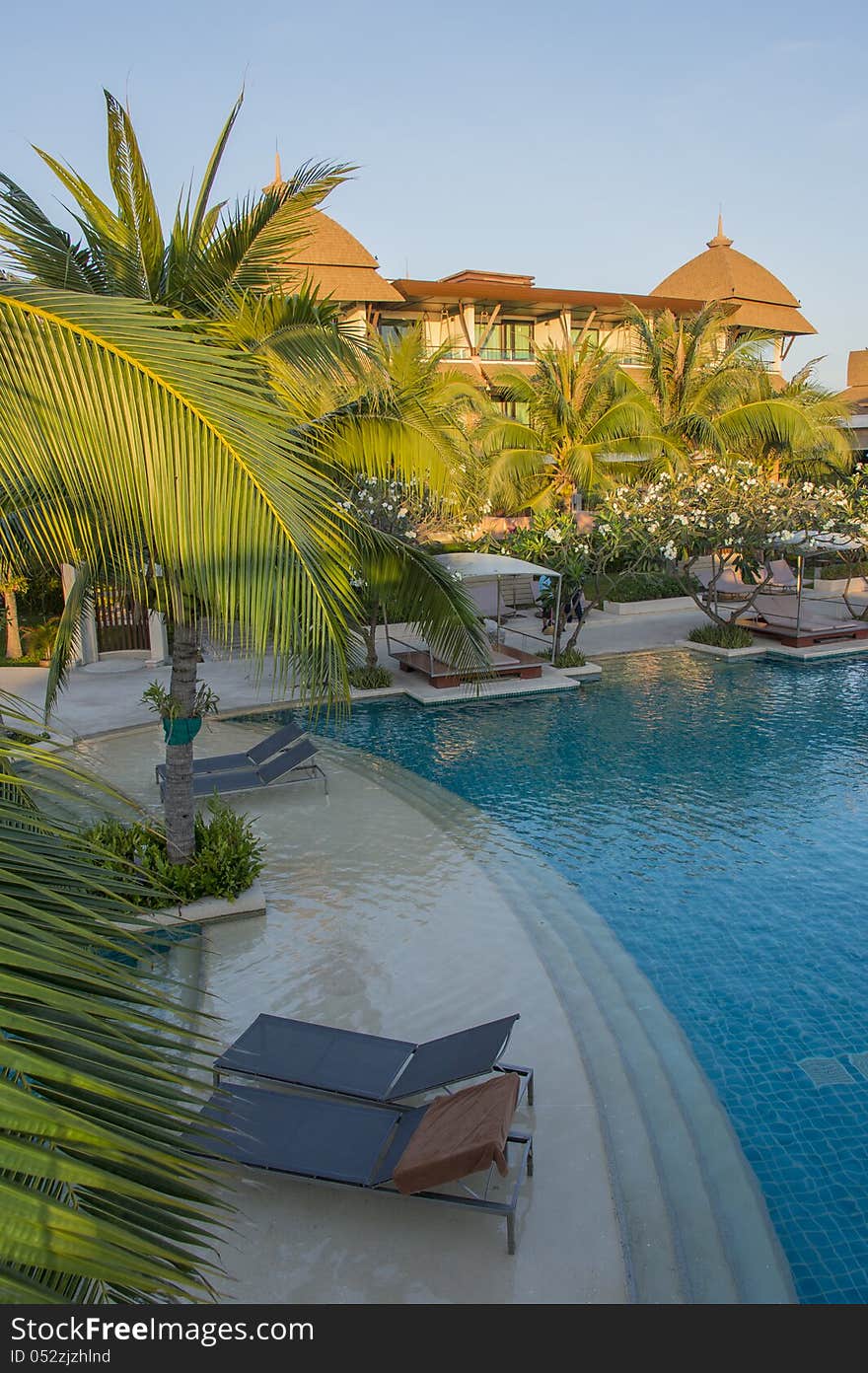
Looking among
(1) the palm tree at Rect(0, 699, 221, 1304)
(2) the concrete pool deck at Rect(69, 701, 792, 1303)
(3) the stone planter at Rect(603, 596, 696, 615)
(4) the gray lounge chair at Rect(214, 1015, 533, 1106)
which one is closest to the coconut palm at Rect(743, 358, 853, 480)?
(3) the stone planter at Rect(603, 596, 696, 615)

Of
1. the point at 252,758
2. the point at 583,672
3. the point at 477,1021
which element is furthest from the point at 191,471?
the point at 583,672

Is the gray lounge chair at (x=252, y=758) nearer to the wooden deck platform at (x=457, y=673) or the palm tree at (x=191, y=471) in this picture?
the wooden deck platform at (x=457, y=673)

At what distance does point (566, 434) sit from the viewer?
24.1 m

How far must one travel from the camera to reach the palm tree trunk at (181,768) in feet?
25.7

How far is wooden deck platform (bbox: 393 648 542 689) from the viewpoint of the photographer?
15.5 m

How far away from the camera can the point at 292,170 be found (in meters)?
6.39

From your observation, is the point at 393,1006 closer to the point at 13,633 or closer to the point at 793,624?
the point at 13,633

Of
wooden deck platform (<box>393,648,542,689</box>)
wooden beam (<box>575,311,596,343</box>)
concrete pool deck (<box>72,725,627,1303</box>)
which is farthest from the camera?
wooden beam (<box>575,311,596,343</box>)

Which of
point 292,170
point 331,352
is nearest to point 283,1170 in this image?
point 331,352

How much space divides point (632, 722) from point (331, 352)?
324 inches

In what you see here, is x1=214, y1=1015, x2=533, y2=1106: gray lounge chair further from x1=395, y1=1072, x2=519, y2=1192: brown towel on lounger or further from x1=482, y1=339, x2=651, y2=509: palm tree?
x1=482, y1=339, x2=651, y2=509: palm tree

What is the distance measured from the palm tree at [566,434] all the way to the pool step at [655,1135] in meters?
16.9

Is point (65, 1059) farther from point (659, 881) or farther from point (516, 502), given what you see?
point (516, 502)

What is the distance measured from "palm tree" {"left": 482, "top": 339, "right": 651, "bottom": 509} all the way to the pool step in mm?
16894
